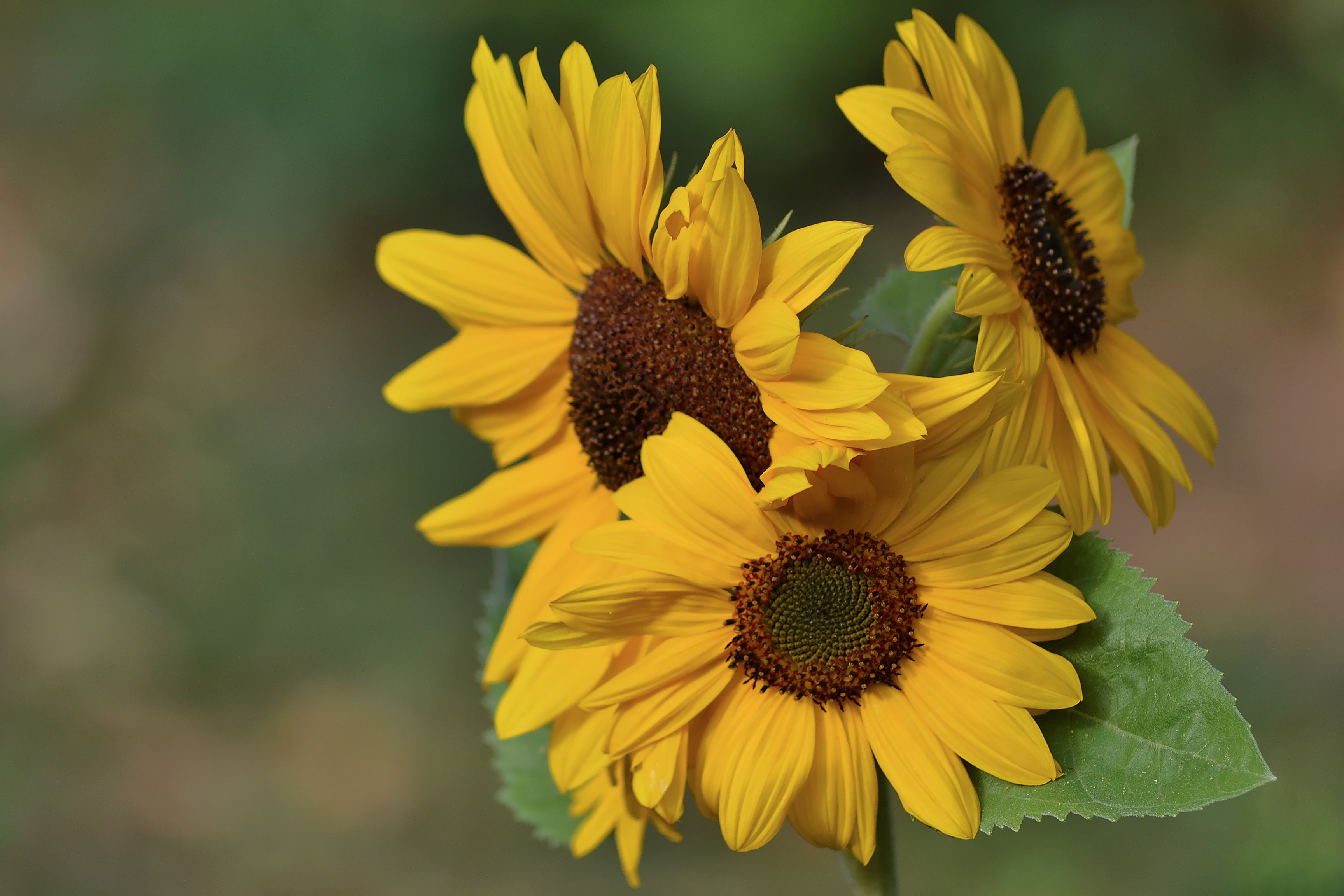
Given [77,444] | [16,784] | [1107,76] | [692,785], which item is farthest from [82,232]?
[692,785]

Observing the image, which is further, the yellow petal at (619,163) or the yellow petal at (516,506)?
the yellow petal at (516,506)

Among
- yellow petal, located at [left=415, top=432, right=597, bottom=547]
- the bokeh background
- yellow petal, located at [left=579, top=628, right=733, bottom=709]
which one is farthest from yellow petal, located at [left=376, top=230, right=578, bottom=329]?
the bokeh background

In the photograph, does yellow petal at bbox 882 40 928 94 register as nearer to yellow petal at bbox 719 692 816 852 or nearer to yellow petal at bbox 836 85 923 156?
yellow petal at bbox 836 85 923 156

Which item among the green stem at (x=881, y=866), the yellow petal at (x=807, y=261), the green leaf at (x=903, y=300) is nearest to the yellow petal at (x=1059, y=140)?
the green leaf at (x=903, y=300)

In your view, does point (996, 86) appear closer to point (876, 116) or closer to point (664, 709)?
point (876, 116)

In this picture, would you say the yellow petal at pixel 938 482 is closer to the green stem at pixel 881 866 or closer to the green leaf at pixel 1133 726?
the green leaf at pixel 1133 726

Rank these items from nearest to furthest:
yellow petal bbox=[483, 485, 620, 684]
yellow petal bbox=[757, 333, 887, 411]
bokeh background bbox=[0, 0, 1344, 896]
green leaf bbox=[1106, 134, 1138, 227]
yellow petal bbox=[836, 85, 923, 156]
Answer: yellow petal bbox=[757, 333, 887, 411] < yellow petal bbox=[836, 85, 923, 156] < yellow petal bbox=[483, 485, 620, 684] < green leaf bbox=[1106, 134, 1138, 227] < bokeh background bbox=[0, 0, 1344, 896]
